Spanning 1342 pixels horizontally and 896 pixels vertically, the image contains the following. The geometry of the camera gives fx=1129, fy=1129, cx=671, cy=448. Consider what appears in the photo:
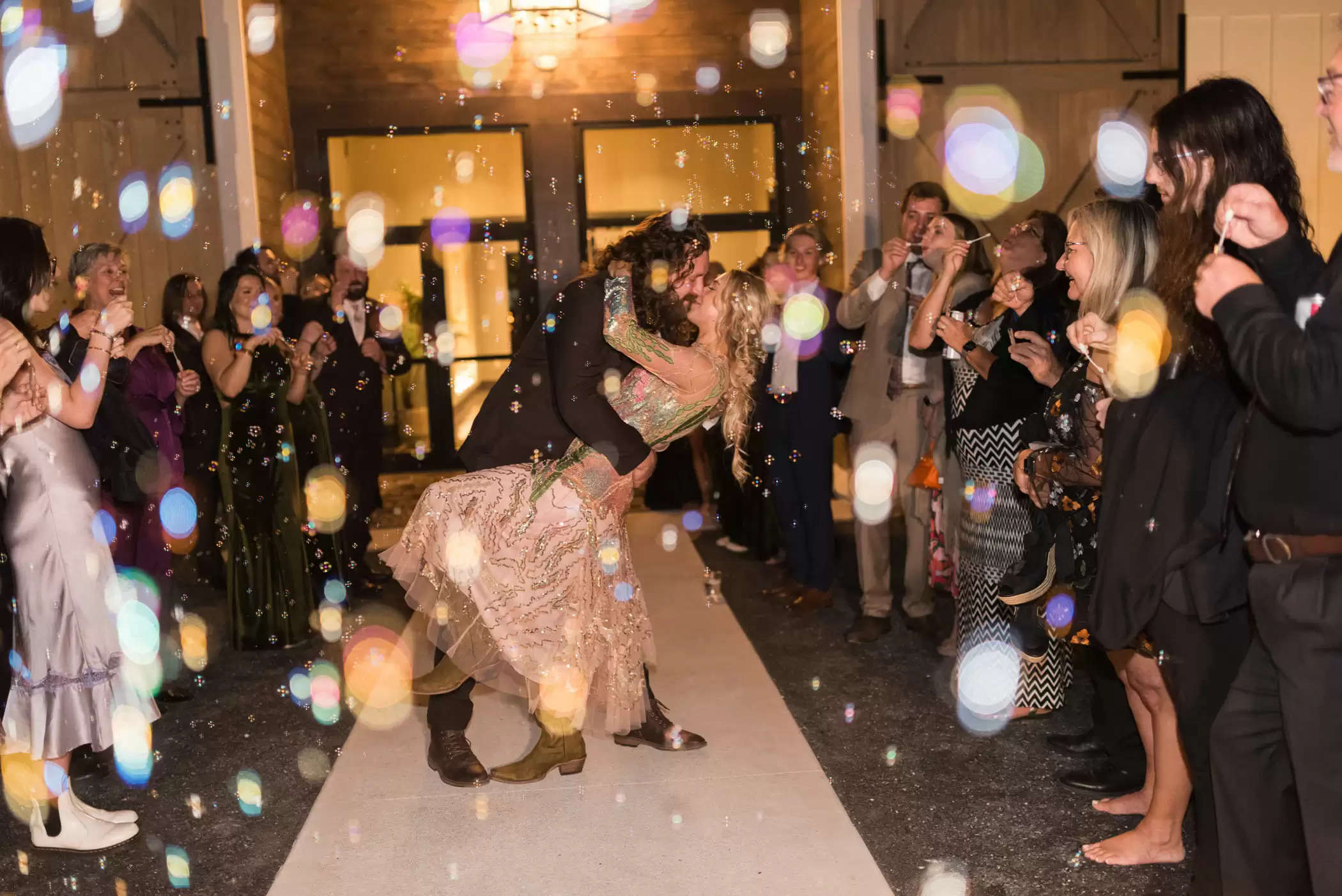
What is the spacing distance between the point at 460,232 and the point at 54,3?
4038 millimetres

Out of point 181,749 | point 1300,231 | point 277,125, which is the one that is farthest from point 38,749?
point 277,125

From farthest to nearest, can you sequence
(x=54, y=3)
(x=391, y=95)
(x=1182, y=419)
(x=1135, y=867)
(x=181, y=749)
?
(x=391, y=95)
(x=54, y=3)
(x=181, y=749)
(x=1135, y=867)
(x=1182, y=419)

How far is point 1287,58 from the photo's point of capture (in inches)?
316

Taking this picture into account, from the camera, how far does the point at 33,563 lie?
Answer: 3.30 m

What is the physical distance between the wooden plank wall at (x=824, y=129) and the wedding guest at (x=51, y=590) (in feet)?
18.9

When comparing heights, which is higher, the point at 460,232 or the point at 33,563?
the point at 460,232

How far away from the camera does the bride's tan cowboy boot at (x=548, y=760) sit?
12.0ft

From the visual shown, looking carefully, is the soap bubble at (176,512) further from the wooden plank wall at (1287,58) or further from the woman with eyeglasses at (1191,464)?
the wooden plank wall at (1287,58)

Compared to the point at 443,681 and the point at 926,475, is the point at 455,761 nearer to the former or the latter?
the point at 443,681

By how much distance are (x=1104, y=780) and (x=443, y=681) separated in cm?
209

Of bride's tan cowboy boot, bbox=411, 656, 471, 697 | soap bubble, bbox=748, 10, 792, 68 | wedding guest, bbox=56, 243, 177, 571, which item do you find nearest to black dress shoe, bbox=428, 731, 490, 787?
bride's tan cowboy boot, bbox=411, 656, 471, 697

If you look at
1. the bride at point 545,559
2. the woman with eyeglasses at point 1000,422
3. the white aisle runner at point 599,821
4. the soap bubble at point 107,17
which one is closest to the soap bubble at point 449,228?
the soap bubble at point 107,17

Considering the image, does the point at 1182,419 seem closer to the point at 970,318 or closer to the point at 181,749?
the point at 970,318

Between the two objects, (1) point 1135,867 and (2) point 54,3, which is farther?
(2) point 54,3
